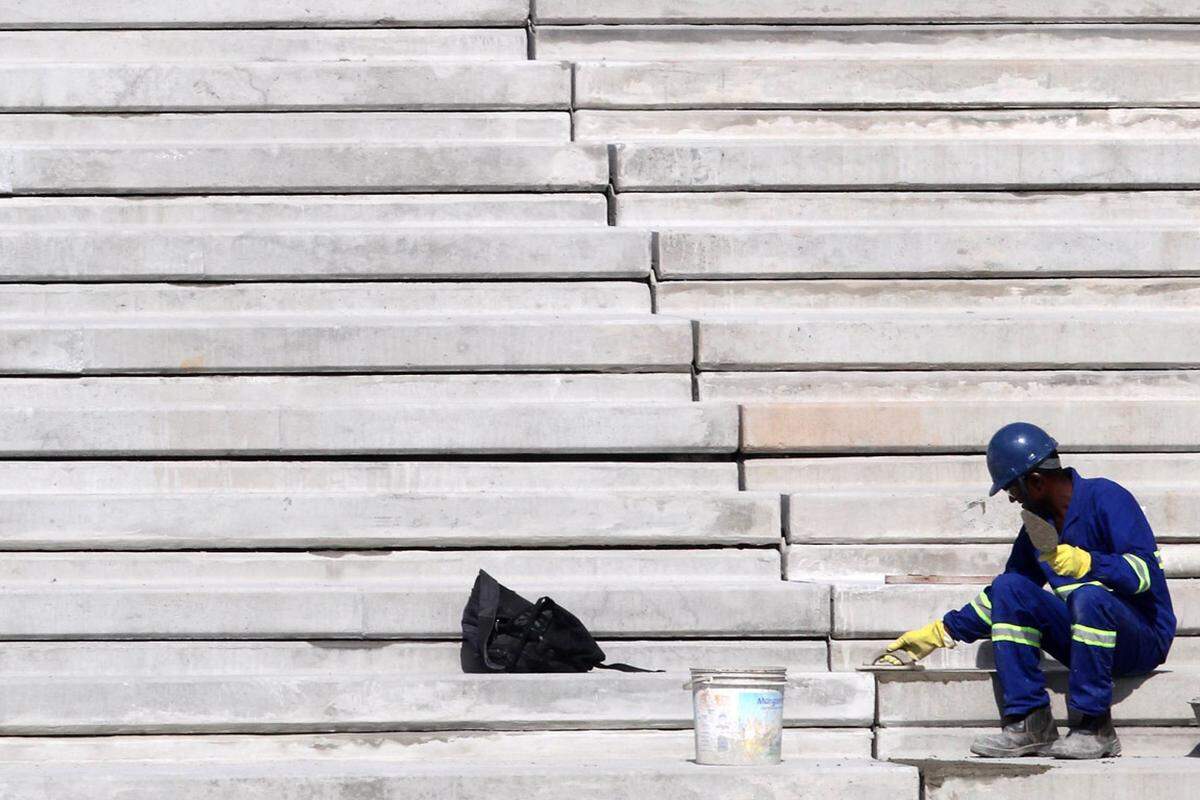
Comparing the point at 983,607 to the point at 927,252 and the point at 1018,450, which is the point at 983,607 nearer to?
the point at 1018,450

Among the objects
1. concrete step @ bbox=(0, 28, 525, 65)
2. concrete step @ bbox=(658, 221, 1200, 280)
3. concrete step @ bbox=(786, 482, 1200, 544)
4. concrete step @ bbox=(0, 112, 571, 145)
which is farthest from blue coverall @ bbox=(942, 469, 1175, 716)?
concrete step @ bbox=(0, 28, 525, 65)

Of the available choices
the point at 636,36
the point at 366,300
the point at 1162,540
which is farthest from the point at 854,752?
the point at 636,36

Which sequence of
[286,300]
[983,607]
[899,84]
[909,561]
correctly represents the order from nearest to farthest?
[983,607], [909,561], [286,300], [899,84]

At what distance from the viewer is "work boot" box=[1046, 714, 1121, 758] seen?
5668 mm

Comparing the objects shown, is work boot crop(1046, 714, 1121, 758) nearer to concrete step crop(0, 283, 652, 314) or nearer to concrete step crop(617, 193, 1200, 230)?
concrete step crop(0, 283, 652, 314)

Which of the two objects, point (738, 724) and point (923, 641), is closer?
point (738, 724)

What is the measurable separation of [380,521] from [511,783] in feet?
5.51

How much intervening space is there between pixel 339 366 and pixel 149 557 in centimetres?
108

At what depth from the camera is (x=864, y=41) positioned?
873 centimetres

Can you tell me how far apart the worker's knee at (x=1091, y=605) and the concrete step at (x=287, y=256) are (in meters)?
2.93

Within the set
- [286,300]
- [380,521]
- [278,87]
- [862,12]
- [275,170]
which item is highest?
[862,12]

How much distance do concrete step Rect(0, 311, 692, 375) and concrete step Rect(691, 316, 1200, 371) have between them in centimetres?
48

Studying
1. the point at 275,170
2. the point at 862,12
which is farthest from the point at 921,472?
the point at 275,170

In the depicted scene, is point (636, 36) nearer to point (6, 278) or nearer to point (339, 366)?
point (339, 366)
